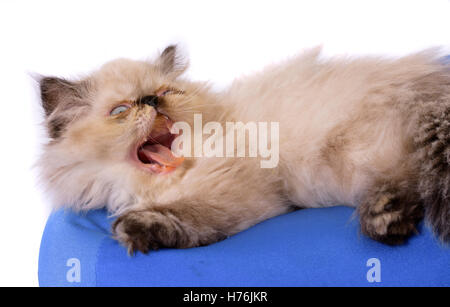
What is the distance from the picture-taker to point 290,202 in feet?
5.97

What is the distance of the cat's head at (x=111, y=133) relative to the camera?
1618 mm

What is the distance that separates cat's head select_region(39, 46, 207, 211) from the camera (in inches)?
63.7

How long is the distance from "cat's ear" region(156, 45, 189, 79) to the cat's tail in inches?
39.2

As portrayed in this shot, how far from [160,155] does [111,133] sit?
213 millimetres

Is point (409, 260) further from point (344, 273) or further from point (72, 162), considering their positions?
point (72, 162)

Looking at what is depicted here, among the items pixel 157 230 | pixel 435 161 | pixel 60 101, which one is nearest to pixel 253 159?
pixel 157 230

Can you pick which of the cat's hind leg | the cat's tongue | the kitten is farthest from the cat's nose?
the cat's hind leg

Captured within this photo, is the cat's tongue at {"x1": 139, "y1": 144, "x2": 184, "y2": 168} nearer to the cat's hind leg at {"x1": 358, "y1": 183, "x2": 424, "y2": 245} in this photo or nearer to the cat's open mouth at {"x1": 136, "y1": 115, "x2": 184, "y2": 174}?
the cat's open mouth at {"x1": 136, "y1": 115, "x2": 184, "y2": 174}

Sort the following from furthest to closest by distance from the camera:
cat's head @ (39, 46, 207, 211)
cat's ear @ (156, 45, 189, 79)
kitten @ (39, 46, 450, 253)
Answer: cat's ear @ (156, 45, 189, 79), cat's head @ (39, 46, 207, 211), kitten @ (39, 46, 450, 253)

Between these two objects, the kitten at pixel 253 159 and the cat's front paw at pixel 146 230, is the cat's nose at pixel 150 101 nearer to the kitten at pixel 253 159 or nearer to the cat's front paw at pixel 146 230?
the kitten at pixel 253 159

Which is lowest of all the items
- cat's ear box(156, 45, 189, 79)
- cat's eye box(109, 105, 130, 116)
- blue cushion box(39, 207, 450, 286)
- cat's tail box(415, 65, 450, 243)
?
blue cushion box(39, 207, 450, 286)

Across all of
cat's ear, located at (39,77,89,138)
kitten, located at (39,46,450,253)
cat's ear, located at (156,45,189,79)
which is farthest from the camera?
cat's ear, located at (156,45,189,79)

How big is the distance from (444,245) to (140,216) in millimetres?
914
